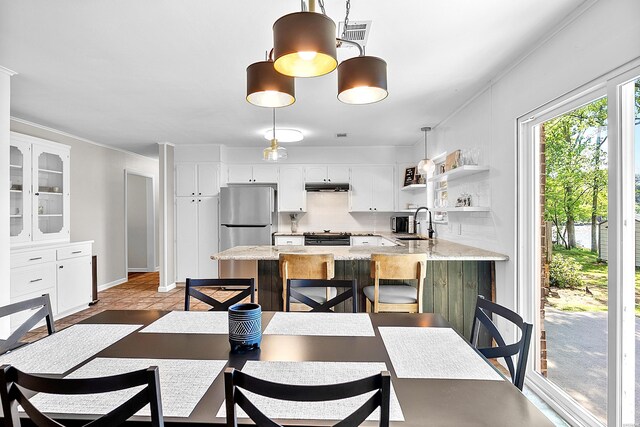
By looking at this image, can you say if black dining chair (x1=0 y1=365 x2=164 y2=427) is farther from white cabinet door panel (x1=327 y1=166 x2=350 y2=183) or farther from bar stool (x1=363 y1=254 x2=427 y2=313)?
white cabinet door panel (x1=327 y1=166 x2=350 y2=183)

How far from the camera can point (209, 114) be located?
4062 millimetres

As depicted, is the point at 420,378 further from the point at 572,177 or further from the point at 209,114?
the point at 209,114

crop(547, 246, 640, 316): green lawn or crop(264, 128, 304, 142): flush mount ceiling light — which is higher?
crop(264, 128, 304, 142): flush mount ceiling light

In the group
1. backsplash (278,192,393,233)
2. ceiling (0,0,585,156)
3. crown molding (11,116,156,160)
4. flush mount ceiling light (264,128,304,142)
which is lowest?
backsplash (278,192,393,233)

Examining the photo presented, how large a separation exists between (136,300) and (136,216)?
2903 millimetres

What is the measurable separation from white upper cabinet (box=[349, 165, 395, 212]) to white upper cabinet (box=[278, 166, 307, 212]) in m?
0.86

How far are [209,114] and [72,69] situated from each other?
57.4 inches

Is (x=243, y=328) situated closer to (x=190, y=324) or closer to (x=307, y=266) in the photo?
(x=190, y=324)

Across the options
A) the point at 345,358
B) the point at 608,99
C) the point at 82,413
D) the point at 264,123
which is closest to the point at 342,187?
the point at 264,123

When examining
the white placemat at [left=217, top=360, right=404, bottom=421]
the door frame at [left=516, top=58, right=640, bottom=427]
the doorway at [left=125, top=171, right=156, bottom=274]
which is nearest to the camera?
the white placemat at [left=217, top=360, right=404, bottom=421]

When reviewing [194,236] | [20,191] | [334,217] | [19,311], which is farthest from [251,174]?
[19,311]

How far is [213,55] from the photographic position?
2.56 m

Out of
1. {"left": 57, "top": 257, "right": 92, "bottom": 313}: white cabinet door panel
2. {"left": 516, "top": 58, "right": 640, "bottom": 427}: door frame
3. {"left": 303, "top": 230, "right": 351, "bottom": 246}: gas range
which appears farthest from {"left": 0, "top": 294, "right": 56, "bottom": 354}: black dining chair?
{"left": 303, "top": 230, "right": 351, "bottom": 246}: gas range

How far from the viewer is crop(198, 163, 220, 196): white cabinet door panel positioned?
587 cm
